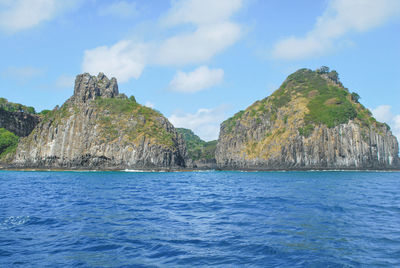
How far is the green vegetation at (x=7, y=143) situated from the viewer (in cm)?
16388

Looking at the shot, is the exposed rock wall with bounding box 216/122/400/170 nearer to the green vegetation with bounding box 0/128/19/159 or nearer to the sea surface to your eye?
the sea surface

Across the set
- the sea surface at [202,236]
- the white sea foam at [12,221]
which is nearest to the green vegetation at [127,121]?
the sea surface at [202,236]

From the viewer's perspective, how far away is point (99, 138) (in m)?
148

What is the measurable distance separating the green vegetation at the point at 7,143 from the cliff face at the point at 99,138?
34.5 feet

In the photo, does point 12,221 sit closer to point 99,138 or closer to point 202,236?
point 202,236

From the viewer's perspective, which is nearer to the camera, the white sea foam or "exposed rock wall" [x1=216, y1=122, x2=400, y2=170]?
the white sea foam

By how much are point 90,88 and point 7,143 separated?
53.8m

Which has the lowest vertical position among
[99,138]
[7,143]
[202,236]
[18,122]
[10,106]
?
[202,236]

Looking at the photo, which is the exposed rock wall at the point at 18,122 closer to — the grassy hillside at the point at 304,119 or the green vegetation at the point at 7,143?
the green vegetation at the point at 7,143

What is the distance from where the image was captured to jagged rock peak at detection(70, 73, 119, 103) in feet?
546

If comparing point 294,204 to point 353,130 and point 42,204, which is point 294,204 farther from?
point 353,130

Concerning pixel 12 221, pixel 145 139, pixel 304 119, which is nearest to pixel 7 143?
pixel 145 139

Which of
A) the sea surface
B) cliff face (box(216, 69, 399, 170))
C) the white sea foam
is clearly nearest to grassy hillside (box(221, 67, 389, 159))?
cliff face (box(216, 69, 399, 170))

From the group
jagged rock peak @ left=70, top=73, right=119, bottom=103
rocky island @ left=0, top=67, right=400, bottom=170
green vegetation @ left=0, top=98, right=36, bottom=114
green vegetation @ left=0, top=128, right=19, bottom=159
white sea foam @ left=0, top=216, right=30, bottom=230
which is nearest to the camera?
white sea foam @ left=0, top=216, right=30, bottom=230
